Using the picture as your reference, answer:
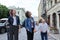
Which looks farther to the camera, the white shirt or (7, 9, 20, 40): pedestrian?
the white shirt

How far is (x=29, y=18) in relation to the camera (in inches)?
352

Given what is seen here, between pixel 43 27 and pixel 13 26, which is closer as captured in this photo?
pixel 13 26

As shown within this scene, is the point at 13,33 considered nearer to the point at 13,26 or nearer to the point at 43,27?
the point at 13,26

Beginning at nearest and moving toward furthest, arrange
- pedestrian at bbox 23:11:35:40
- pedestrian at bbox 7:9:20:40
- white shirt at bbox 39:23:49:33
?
pedestrian at bbox 23:11:35:40 < pedestrian at bbox 7:9:20:40 < white shirt at bbox 39:23:49:33

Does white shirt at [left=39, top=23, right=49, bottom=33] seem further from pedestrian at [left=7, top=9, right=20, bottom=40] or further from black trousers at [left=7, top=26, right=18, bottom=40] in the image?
black trousers at [left=7, top=26, right=18, bottom=40]

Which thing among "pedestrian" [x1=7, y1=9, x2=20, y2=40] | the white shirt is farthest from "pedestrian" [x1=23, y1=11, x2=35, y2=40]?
the white shirt

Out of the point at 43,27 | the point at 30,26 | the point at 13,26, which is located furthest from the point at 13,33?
the point at 43,27

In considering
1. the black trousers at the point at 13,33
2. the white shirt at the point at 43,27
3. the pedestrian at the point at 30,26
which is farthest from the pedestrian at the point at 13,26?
the white shirt at the point at 43,27

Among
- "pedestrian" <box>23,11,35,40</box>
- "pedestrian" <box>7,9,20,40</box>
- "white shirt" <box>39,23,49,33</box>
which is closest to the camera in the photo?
"pedestrian" <box>23,11,35,40</box>

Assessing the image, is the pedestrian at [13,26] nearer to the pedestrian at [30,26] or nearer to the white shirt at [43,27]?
the pedestrian at [30,26]

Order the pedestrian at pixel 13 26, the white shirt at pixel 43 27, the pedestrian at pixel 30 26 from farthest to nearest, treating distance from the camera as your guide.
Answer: the white shirt at pixel 43 27
the pedestrian at pixel 13 26
the pedestrian at pixel 30 26

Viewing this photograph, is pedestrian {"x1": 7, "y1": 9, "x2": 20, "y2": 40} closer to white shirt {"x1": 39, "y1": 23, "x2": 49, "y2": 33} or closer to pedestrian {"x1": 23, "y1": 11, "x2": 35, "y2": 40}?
pedestrian {"x1": 23, "y1": 11, "x2": 35, "y2": 40}

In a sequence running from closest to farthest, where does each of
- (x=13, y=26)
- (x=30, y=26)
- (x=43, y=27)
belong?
1. (x=30, y=26)
2. (x=13, y=26)
3. (x=43, y=27)

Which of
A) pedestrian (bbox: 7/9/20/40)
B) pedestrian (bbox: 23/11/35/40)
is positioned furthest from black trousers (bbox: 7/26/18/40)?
pedestrian (bbox: 23/11/35/40)
